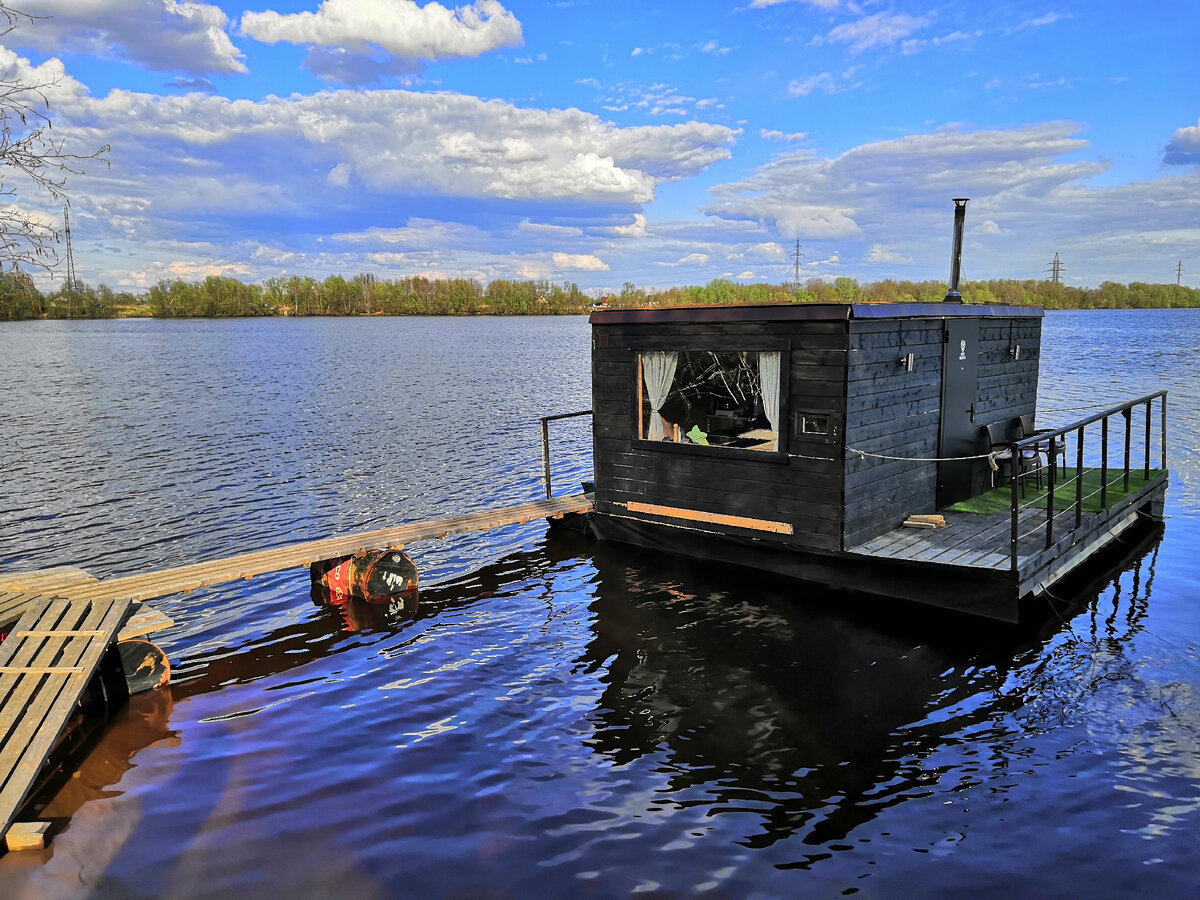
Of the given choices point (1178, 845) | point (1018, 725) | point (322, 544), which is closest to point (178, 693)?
point (322, 544)

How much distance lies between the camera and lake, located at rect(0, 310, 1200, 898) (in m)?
5.54

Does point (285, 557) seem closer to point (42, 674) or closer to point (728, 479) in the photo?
point (42, 674)

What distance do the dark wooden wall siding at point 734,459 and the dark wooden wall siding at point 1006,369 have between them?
13.0 feet

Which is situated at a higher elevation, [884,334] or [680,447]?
[884,334]

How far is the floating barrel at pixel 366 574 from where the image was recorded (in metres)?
10.8

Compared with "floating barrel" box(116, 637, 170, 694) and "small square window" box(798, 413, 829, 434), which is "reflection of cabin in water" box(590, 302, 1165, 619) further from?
"floating barrel" box(116, 637, 170, 694)

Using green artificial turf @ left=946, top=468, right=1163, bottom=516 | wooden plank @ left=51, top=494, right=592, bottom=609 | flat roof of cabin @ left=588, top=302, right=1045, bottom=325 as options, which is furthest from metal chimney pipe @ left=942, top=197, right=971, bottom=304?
wooden plank @ left=51, top=494, right=592, bottom=609

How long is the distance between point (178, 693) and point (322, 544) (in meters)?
3.21

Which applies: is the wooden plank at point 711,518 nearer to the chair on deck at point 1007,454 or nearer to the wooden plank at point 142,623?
the chair on deck at point 1007,454

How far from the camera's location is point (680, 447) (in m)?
11.2

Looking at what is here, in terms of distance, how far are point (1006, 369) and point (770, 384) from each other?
5.32m

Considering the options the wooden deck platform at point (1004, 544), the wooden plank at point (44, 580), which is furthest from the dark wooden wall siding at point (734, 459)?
the wooden plank at point (44, 580)

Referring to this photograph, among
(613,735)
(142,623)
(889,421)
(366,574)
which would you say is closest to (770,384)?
(889,421)

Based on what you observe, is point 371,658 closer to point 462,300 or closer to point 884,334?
point 884,334
